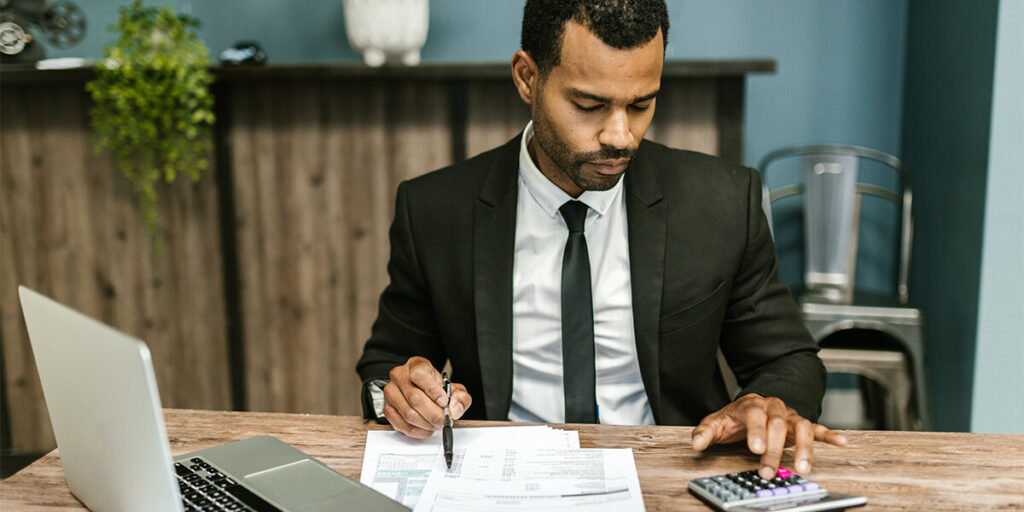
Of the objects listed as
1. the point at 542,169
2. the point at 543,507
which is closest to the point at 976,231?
the point at 542,169

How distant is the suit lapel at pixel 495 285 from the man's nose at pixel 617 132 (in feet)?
0.90

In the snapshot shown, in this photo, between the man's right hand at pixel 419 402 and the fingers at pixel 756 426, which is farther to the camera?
the man's right hand at pixel 419 402

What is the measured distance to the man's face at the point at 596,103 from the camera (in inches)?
47.0

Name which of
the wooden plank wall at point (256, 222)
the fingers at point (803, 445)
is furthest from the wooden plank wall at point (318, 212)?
the fingers at point (803, 445)

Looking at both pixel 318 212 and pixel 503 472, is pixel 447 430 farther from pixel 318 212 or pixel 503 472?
pixel 318 212

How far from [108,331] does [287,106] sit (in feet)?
6.69

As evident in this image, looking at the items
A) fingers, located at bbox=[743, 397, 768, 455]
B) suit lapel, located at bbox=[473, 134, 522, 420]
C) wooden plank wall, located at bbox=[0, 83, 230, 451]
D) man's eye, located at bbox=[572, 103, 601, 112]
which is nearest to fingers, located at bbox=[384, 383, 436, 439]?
suit lapel, located at bbox=[473, 134, 522, 420]

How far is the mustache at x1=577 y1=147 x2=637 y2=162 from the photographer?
1216 millimetres

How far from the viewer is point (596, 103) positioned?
122 cm

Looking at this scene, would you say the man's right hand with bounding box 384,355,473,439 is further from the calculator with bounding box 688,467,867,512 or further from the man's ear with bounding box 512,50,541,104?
the man's ear with bounding box 512,50,541,104

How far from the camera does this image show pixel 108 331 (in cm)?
67

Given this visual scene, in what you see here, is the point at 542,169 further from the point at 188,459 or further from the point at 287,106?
the point at 287,106

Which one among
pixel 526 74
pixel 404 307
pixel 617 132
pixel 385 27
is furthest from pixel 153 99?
pixel 617 132

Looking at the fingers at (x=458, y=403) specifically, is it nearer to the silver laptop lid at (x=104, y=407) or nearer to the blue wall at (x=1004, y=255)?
the silver laptop lid at (x=104, y=407)
